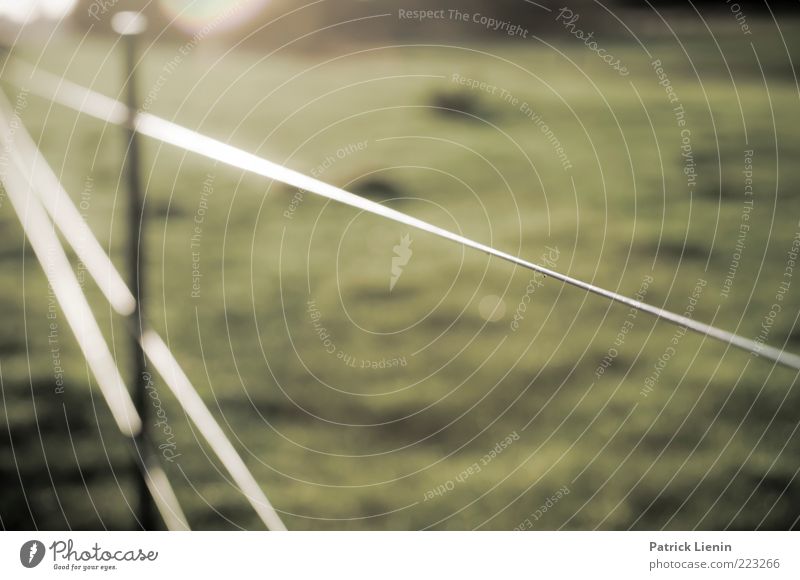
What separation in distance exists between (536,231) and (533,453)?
369 millimetres

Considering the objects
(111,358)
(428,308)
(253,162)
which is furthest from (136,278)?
(428,308)

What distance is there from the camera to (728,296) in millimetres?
1055

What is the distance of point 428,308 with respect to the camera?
998 millimetres

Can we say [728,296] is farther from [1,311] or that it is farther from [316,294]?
[1,311]

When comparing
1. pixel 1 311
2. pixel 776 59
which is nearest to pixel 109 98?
pixel 1 311

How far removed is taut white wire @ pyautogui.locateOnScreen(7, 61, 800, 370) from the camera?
0.87 meters
